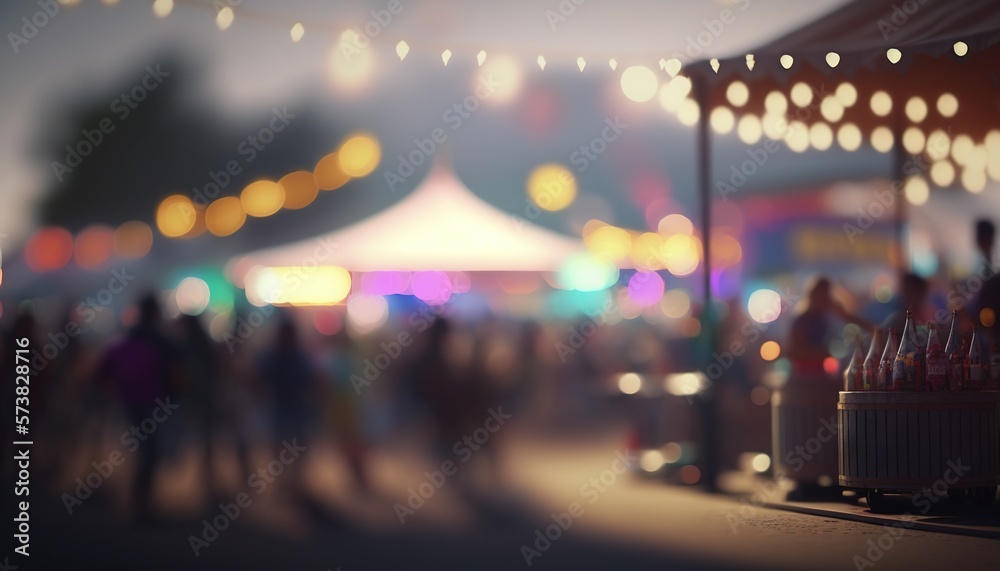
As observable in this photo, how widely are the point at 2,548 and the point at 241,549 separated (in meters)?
1.94

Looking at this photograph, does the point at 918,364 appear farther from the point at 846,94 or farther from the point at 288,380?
the point at 288,380

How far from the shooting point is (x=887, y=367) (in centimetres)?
936

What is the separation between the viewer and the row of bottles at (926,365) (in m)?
9.23

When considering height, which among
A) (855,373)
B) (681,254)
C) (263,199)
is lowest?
(855,373)

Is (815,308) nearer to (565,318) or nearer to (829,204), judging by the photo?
(565,318)

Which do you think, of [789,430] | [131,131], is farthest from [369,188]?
[131,131]

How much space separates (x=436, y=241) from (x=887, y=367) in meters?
10.6

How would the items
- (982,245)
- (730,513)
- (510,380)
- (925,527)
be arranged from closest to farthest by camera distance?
(925,527)
(730,513)
(982,245)
(510,380)

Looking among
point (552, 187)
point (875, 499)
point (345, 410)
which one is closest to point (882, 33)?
point (875, 499)

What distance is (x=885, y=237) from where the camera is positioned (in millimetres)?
37938

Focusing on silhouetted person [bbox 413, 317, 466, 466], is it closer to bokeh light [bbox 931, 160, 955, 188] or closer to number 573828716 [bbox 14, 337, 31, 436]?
number 573828716 [bbox 14, 337, 31, 436]

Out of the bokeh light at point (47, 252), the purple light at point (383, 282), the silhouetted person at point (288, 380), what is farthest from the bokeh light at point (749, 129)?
the bokeh light at point (47, 252)

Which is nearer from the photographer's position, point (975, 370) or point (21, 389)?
point (975, 370)

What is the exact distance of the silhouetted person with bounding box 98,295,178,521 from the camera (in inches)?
455
